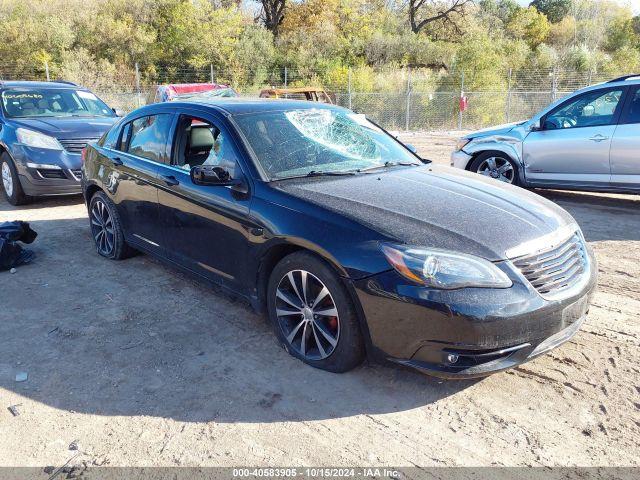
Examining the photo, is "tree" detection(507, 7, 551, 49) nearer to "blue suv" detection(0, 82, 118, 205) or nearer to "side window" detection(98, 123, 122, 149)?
"blue suv" detection(0, 82, 118, 205)

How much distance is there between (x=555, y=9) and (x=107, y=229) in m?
65.7

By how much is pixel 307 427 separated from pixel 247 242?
1.30 meters

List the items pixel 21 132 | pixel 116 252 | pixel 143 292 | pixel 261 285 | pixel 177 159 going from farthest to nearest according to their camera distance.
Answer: pixel 21 132 < pixel 116 252 < pixel 143 292 < pixel 177 159 < pixel 261 285

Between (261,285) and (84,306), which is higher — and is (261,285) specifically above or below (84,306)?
above

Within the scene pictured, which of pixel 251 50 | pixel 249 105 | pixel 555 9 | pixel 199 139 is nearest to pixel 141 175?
pixel 199 139

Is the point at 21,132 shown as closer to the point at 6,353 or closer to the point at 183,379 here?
the point at 6,353

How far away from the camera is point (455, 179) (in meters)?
3.98

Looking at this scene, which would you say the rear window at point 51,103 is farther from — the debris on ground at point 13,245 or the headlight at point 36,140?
the debris on ground at point 13,245

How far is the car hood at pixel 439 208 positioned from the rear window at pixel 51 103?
6737 millimetres

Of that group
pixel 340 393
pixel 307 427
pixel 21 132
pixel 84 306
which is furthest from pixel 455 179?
pixel 21 132

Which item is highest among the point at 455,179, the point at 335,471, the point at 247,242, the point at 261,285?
the point at 455,179

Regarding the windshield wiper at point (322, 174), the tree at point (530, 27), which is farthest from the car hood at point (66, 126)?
the tree at point (530, 27)

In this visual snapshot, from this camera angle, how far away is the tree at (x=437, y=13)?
4406cm

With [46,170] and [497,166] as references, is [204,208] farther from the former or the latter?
[497,166]
